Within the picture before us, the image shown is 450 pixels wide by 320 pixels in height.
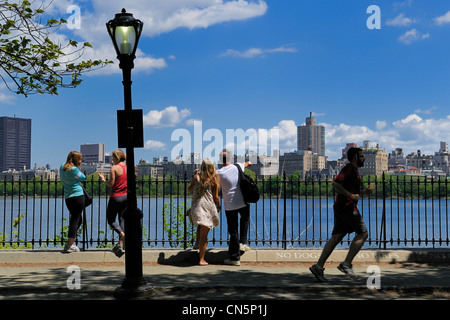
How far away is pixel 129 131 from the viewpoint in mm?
7098

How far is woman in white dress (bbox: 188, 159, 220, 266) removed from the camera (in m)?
9.20

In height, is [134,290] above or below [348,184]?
below

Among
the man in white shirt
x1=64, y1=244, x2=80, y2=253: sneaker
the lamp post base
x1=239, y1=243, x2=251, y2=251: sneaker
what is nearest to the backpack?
the man in white shirt

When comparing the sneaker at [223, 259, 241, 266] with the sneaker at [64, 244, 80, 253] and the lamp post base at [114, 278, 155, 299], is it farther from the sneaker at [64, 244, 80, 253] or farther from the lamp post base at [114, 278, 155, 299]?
the sneaker at [64, 244, 80, 253]

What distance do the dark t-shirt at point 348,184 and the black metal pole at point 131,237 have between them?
126 inches

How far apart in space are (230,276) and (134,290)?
2026 mm

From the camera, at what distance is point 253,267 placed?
9344mm

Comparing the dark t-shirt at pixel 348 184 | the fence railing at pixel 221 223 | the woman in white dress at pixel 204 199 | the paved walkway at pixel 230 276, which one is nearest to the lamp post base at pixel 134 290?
the paved walkway at pixel 230 276

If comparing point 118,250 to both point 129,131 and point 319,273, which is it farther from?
point 319,273

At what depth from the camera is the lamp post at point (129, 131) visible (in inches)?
274

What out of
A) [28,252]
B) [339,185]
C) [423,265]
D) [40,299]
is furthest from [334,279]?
[28,252]

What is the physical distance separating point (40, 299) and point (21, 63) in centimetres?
485

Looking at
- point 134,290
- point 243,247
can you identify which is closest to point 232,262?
point 243,247

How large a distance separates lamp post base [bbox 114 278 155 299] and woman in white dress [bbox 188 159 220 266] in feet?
7.85
